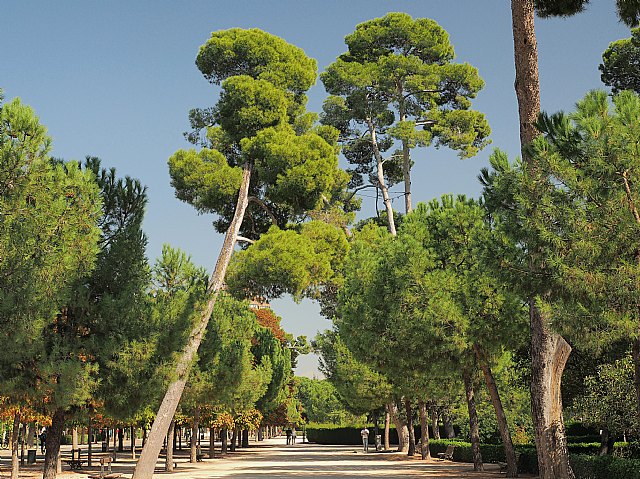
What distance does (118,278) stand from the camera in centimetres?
1823

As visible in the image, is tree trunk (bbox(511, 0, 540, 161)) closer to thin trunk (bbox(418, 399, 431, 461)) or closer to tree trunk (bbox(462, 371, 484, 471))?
A: tree trunk (bbox(462, 371, 484, 471))

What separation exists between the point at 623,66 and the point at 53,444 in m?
25.1

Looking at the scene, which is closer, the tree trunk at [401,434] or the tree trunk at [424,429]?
the tree trunk at [424,429]

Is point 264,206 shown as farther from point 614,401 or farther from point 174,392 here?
point 614,401

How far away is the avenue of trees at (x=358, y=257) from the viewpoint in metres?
11.6

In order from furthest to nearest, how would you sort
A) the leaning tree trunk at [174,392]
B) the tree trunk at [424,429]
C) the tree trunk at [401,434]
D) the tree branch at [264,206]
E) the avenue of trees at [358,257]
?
the tree trunk at [401,434] → the tree trunk at [424,429] → the tree branch at [264,206] → the leaning tree trunk at [174,392] → the avenue of trees at [358,257]

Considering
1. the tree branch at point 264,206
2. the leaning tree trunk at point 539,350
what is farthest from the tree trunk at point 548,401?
the tree branch at point 264,206

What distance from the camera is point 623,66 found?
99.0ft

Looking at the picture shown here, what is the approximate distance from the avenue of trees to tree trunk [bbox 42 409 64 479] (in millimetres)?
60

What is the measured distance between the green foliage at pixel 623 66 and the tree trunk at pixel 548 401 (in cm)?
1815

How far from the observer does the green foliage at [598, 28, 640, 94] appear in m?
30.0

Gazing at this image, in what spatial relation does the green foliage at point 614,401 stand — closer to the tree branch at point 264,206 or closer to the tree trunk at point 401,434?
the tree branch at point 264,206

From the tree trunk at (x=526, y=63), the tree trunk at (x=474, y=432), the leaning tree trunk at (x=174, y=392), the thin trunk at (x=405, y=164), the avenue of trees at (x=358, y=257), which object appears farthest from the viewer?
the thin trunk at (x=405, y=164)

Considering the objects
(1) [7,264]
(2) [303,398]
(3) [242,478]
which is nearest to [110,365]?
(1) [7,264]
